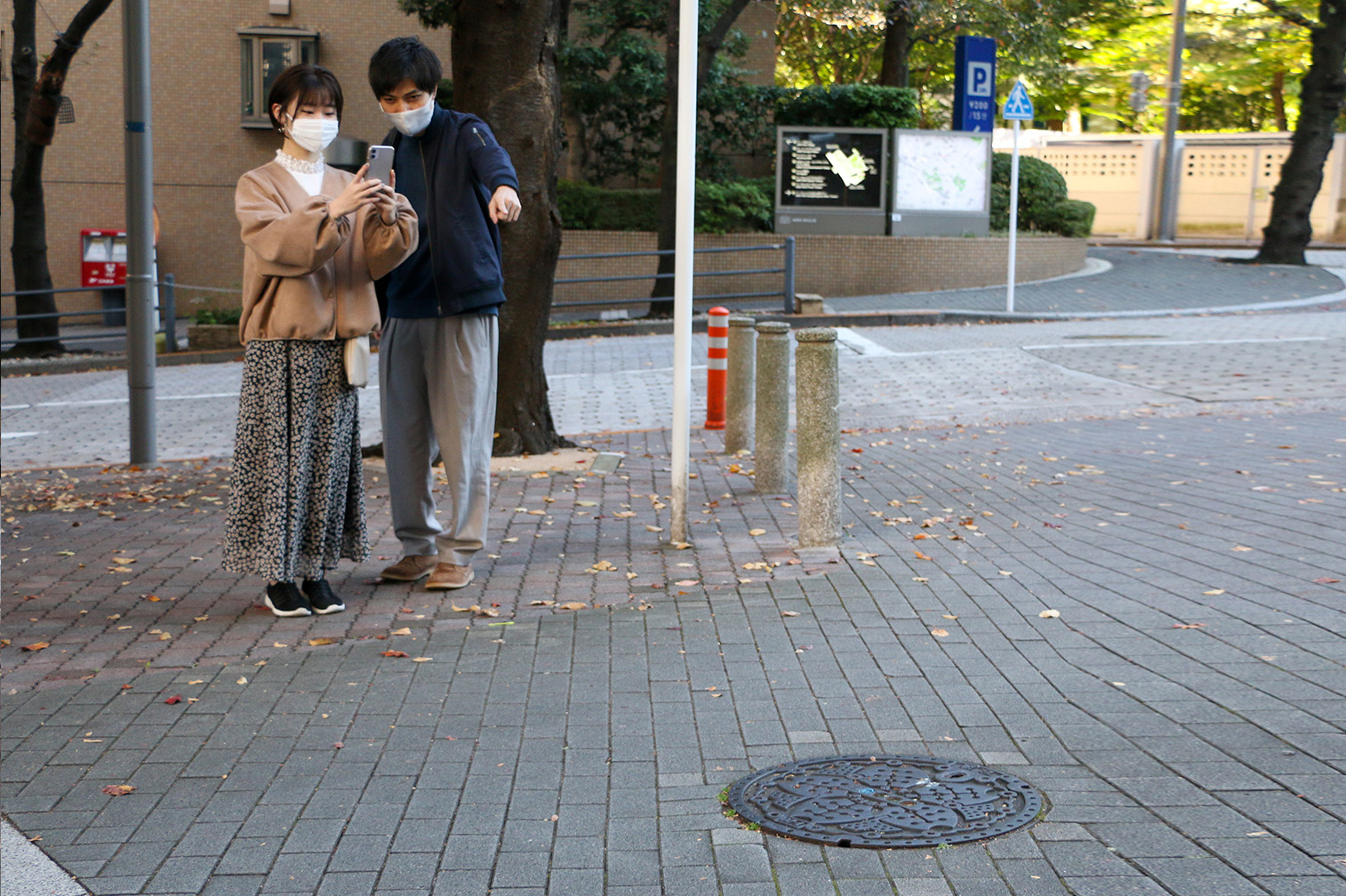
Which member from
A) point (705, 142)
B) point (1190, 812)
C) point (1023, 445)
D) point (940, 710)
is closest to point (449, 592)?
point (940, 710)

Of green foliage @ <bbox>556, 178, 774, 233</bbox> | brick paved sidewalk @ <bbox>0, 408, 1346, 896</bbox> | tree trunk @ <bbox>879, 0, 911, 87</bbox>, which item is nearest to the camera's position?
brick paved sidewalk @ <bbox>0, 408, 1346, 896</bbox>

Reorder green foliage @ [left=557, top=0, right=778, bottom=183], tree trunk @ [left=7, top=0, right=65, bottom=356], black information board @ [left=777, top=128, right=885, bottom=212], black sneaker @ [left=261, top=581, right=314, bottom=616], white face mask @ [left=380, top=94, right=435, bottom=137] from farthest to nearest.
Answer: green foliage @ [left=557, top=0, right=778, bottom=183] < black information board @ [left=777, top=128, right=885, bottom=212] < tree trunk @ [left=7, top=0, right=65, bottom=356] < white face mask @ [left=380, top=94, right=435, bottom=137] < black sneaker @ [left=261, top=581, right=314, bottom=616]

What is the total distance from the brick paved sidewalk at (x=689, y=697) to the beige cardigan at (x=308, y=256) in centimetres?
115

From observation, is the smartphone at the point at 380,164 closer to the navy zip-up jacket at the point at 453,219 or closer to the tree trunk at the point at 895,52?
the navy zip-up jacket at the point at 453,219

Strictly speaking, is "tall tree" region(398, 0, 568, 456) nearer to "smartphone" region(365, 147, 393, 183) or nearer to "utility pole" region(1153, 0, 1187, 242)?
"smartphone" region(365, 147, 393, 183)

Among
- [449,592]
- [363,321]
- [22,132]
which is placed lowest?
[449,592]

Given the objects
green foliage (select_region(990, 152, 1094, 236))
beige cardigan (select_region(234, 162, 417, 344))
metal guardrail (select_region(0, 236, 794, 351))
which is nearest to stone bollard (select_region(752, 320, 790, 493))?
beige cardigan (select_region(234, 162, 417, 344))

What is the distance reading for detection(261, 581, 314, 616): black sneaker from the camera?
5.40 metres

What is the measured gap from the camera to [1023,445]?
9.23 metres

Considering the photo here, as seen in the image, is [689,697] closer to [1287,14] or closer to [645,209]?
[645,209]

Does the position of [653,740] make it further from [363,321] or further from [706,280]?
[706,280]

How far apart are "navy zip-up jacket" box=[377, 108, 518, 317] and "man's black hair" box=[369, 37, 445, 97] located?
0.20m

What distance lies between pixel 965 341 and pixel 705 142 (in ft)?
32.3

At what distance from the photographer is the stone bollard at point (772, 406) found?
785 cm
